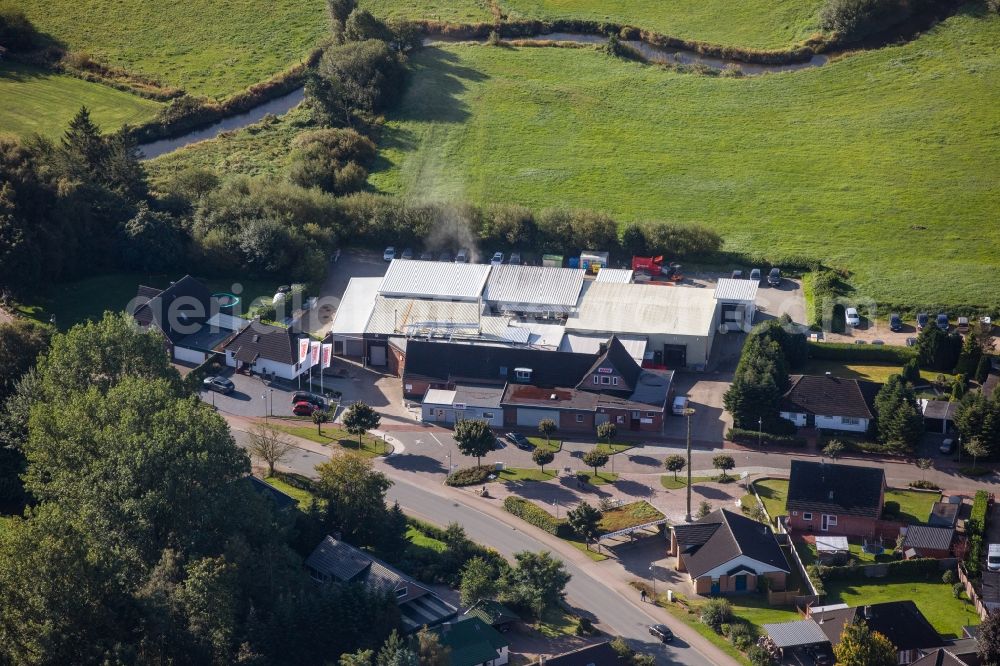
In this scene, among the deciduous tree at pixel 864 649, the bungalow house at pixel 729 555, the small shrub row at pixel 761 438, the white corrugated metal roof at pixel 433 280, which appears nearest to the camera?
the deciduous tree at pixel 864 649

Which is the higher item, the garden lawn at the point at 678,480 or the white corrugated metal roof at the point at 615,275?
the white corrugated metal roof at the point at 615,275

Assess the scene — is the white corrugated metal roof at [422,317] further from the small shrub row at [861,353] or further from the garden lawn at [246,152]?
the garden lawn at [246,152]

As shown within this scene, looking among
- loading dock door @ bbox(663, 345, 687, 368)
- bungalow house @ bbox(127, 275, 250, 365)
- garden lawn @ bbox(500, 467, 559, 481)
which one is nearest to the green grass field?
bungalow house @ bbox(127, 275, 250, 365)

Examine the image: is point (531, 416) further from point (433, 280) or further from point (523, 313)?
point (433, 280)

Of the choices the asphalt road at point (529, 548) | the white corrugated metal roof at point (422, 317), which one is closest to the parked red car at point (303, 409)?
the asphalt road at point (529, 548)

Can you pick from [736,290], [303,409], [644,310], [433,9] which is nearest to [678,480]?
[644,310]

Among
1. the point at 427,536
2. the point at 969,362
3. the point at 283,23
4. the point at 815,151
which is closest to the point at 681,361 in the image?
the point at 969,362

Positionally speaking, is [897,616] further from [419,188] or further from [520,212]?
[419,188]
